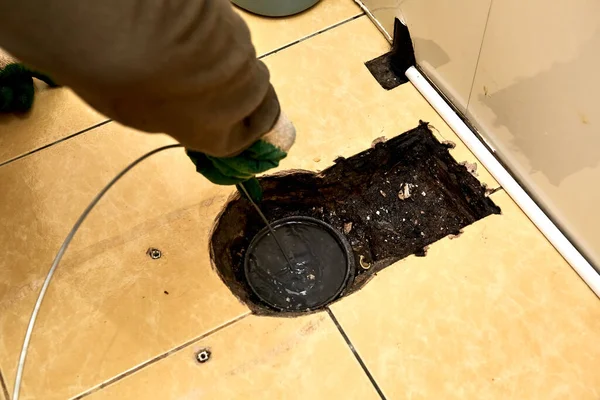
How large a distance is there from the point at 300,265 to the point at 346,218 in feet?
0.49

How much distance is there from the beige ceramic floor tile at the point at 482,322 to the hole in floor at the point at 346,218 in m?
0.07

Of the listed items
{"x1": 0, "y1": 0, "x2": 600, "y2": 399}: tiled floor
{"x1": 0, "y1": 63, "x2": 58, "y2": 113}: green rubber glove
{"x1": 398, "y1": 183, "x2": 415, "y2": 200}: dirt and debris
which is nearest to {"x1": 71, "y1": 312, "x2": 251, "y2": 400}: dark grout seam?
{"x1": 0, "y1": 0, "x2": 600, "y2": 399}: tiled floor

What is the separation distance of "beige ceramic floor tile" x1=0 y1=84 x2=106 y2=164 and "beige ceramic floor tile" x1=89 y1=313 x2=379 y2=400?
559 millimetres

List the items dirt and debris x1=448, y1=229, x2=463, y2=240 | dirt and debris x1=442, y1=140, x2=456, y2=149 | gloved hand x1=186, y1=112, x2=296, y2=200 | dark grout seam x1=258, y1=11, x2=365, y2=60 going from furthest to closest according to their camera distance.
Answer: dark grout seam x1=258, y1=11, x2=365, y2=60, dirt and debris x1=442, y1=140, x2=456, y2=149, dirt and debris x1=448, y1=229, x2=463, y2=240, gloved hand x1=186, y1=112, x2=296, y2=200

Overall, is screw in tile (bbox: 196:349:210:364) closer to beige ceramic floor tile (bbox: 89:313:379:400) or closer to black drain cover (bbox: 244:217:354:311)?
beige ceramic floor tile (bbox: 89:313:379:400)

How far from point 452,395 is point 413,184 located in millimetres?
454

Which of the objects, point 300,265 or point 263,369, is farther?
point 300,265

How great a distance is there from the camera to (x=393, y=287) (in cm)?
107

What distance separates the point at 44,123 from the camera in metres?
1.32

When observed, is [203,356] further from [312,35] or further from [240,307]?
[312,35]

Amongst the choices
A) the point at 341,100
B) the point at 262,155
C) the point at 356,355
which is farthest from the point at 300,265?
the point at 262,155

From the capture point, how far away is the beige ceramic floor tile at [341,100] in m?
1.23

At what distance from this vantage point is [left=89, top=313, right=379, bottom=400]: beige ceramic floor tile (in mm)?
1000

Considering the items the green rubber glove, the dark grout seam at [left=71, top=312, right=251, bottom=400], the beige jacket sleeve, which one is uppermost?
the beige jacket sleeve
